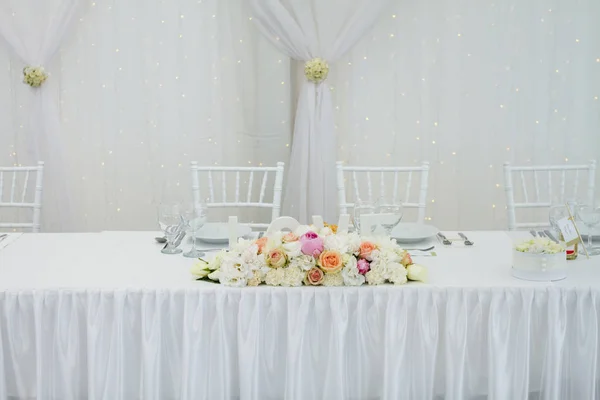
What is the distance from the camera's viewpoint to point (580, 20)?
3.81 metres

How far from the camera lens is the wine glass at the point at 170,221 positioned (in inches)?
91.1

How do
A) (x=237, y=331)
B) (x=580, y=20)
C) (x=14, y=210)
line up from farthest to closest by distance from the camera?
1. (x=14, y=210)
2. (x=580, y=20)
3. (x=237, y=331)

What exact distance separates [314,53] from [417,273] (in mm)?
2133

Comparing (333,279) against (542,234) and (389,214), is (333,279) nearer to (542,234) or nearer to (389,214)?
(389,214)

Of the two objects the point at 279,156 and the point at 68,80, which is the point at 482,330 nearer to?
the point at 279,156

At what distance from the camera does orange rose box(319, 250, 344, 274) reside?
191 cm

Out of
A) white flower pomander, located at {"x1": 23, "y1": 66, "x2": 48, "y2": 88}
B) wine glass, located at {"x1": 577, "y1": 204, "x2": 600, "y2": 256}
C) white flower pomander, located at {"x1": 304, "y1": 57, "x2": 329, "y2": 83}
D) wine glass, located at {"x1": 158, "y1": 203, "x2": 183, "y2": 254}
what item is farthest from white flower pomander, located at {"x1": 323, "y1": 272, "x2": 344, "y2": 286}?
white flower pomander, located at {"x1": 23, "y1": 66, "x2": 48, "y2": 88}

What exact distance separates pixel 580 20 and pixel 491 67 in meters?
0.50

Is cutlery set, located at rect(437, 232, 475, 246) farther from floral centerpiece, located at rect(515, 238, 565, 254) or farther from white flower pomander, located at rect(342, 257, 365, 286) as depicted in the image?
white flower pomander, located at rect(342, 257, 365, 286)

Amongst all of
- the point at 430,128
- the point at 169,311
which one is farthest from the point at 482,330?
the point at 430,128

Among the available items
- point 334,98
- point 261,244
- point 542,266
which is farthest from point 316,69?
point 542,266

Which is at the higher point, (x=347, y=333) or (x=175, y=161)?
(x=175, y=161)

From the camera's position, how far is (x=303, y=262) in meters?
1.94

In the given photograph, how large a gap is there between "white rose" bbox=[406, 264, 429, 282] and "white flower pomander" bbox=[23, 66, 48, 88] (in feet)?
8.71
